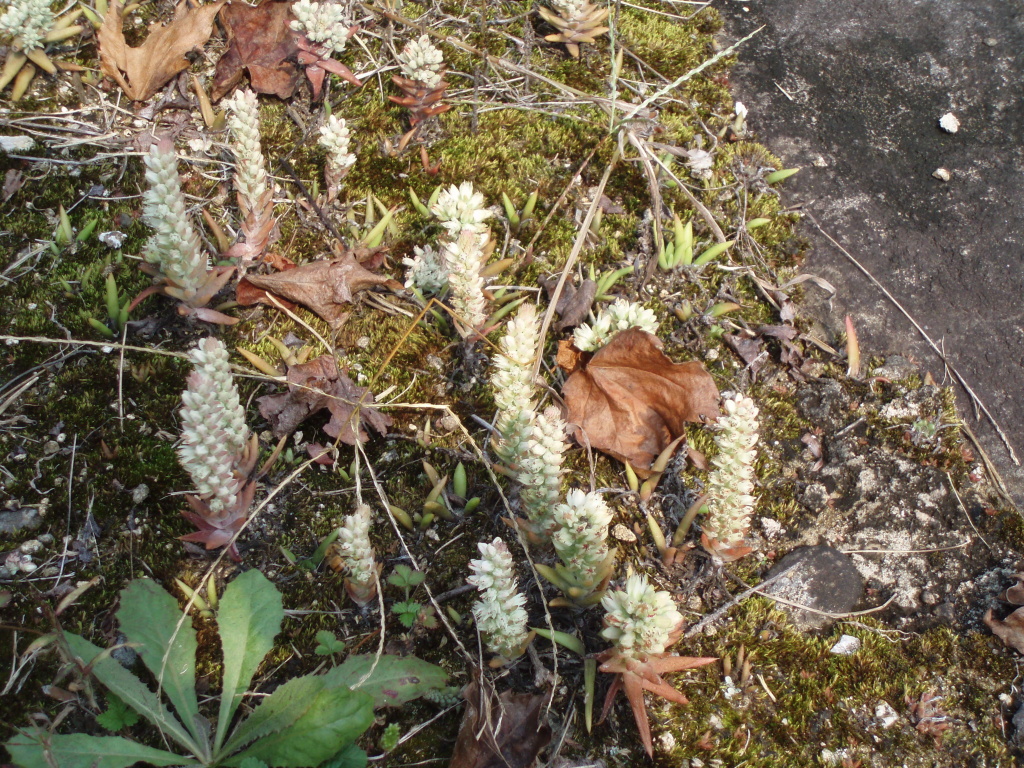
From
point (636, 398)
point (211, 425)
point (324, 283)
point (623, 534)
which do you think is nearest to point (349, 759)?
point (211, 425)

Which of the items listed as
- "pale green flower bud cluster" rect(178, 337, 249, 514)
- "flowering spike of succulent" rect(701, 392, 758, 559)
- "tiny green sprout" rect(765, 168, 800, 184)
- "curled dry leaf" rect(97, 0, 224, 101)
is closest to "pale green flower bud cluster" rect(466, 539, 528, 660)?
"flowering spike of succulent" rect(701, 392, 758, 559)

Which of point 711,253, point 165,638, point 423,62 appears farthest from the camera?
point 423,62

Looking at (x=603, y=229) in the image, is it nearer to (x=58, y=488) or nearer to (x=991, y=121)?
(x=991, y=121)

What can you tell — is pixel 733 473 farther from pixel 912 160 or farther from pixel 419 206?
pixel 912 160

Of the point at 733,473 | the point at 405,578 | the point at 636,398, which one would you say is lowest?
the point at 405,578

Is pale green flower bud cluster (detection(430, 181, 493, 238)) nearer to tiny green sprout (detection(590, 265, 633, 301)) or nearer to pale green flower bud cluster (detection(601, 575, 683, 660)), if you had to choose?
tiny green sprout (detection(590, 265, 633, 301))
